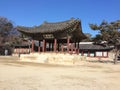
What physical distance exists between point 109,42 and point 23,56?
14873 millimetres

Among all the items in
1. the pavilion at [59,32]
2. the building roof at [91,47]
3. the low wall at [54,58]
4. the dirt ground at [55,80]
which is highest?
the pavilion at [59,32]

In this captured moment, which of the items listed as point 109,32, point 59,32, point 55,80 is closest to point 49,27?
point 59,32

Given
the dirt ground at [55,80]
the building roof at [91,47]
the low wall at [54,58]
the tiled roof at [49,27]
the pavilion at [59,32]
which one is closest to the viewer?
the dirt ground at [55,80]

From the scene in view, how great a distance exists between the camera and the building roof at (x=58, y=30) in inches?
1241

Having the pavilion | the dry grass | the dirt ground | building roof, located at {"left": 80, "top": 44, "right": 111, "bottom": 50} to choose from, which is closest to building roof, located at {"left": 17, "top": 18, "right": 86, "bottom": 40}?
the pavilion

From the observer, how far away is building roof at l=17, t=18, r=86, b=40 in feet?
103

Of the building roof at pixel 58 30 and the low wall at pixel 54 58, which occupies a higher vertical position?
the building roof at pixel 58 30

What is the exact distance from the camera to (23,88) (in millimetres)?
9711

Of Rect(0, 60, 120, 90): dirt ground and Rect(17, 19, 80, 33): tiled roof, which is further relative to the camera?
Rect(17, 19, 80, 33): tiled roof

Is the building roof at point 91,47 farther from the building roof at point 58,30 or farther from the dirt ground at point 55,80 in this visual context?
the dirt ground at point 55,80

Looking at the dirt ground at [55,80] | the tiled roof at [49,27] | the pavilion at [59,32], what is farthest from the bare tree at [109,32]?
the dirt ground at [55,80]

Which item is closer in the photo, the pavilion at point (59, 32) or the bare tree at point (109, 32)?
the pavilion at point (59, 32)

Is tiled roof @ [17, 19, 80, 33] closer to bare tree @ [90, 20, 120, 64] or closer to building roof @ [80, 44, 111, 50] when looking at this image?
bare tree @ [90, 20, 120, 64]

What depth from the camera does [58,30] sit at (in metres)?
31.9
